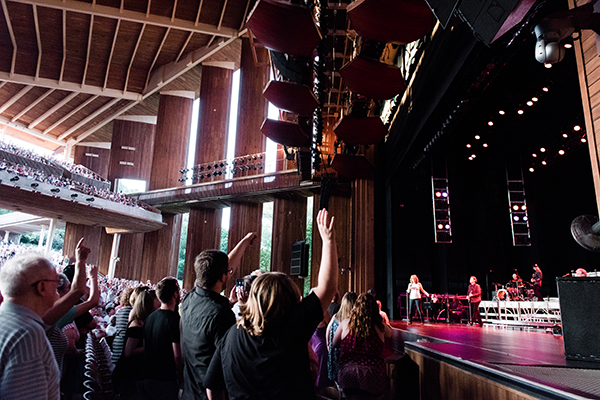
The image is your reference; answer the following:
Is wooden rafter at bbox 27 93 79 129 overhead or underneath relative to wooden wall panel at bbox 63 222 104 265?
overhead

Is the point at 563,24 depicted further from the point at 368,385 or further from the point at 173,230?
the point at 173,230

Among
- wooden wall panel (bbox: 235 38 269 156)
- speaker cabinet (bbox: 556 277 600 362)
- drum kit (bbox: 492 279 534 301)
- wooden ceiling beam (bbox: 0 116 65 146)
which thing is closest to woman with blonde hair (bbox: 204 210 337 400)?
speaker cabinet (bbox: 556 277 600 362)

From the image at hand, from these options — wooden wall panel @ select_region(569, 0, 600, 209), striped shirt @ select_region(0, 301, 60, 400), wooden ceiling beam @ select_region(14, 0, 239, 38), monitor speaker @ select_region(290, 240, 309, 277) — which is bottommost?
striped shirt @ select_region(0, 301, 60, 400)

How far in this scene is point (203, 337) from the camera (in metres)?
1.86

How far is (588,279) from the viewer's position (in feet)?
7.74

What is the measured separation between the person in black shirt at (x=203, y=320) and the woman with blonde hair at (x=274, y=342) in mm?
316

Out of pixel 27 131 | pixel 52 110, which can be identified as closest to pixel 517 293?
pixel 52 110

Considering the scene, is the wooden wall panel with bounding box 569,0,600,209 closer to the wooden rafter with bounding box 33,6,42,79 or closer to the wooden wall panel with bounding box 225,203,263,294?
the wooden wall panel with bounding box 225,203,263,294

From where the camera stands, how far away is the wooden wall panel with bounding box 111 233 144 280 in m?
17.8

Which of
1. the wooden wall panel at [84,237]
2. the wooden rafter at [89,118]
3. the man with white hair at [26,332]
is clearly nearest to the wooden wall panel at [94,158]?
the wooden rafter at [89,118]

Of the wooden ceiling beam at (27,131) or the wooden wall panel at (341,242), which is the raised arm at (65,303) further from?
the wooden ceiling beam at (27,131)

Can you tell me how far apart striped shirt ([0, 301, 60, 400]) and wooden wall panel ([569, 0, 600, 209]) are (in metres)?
3.33

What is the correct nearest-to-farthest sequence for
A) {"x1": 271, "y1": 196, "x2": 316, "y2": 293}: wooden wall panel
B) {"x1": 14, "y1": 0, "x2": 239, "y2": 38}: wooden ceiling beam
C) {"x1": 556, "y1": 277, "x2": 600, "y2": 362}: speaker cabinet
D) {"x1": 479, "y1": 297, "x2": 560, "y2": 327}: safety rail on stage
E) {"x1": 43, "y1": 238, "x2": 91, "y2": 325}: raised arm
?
1. {"x1": 43, "y1": 238, "x2": 91, "y2": 325}: raised arm
2. {"x1": 556, "y1": 277, "x2": 600, "y2": 362}: speaker cabinet
3. {"x1": 479, "y1": 297, "x2": 560, "y2": 327}: safety rail on stage
4. {"x1": 271, "y1": 196, "x2": 316, "y2": 293}: wooden wall panel
5. {"x1": 14, "y1": 0, "x2": 239, "y2": 38}: wooden ceiling beam

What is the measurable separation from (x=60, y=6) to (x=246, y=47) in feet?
21.6
